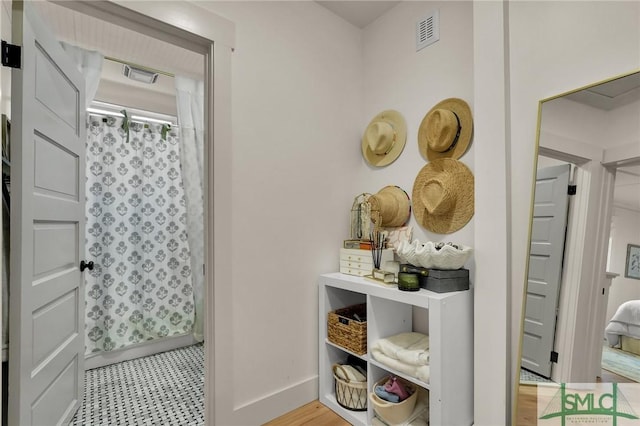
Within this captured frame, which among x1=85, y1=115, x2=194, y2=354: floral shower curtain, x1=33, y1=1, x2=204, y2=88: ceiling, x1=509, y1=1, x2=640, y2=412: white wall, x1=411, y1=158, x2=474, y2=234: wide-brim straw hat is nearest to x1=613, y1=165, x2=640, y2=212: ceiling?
x1=509, y1=1, x2=640, y2=412: white wall

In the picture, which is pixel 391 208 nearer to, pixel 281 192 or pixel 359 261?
pixel 359 261

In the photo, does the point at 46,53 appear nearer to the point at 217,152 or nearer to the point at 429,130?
the point at 217,152

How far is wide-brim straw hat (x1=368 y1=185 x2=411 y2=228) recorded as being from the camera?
78.7 inches

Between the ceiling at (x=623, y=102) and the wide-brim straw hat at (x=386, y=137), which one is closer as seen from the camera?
the ceiling at (x=623, y=102)

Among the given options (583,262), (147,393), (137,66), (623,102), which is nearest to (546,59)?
(623,102)

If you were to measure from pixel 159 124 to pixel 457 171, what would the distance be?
102 inches

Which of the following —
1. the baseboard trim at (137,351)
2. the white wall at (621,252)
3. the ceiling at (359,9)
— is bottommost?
the baseboard trim at (137,351)

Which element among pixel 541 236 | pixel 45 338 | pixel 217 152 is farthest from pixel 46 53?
pixel 541 236

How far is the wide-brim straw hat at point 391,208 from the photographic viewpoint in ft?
6.56

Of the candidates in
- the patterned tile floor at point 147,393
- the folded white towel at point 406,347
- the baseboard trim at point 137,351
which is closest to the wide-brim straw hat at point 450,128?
the folded white towel at point 406,347

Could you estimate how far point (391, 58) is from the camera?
7.11 ft

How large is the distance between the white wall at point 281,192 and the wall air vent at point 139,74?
1.33 meters

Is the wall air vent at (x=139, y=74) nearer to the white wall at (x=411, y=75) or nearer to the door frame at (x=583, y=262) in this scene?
the white wall at (x=411, y=75)

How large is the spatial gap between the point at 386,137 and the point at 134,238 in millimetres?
2260
